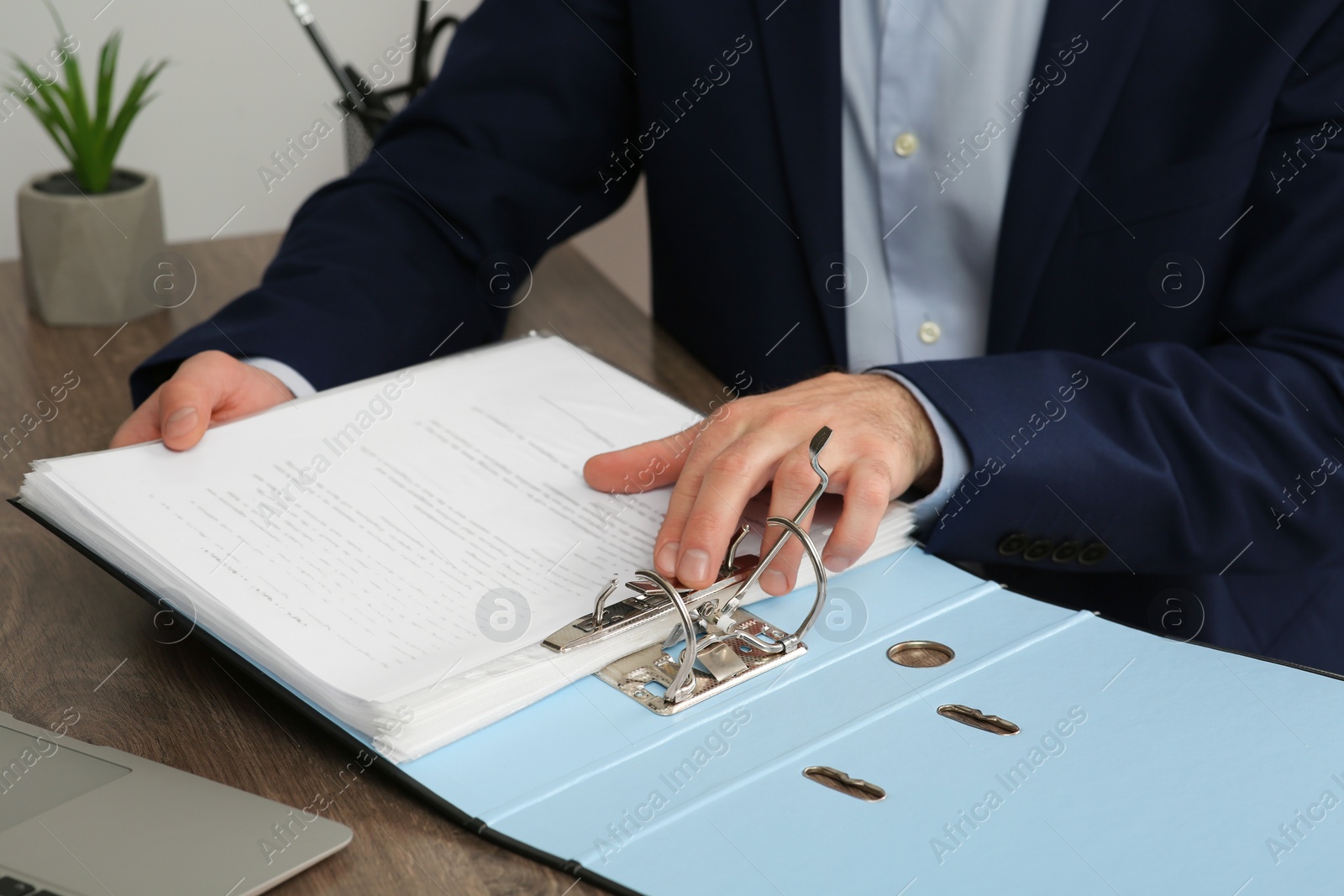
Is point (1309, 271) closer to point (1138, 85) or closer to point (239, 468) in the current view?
point (1138, 85)

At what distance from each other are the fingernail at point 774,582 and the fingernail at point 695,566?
0.04m

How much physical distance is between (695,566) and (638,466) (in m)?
0.14

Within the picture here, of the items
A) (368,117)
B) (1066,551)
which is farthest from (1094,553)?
(368,117)

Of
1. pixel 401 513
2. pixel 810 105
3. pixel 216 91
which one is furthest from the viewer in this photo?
pixel 216 91

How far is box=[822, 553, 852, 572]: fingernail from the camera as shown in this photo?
0.74 metres

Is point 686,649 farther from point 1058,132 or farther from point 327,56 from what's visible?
point 327,56

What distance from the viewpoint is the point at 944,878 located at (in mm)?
507

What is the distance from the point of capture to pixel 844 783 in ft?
1.86

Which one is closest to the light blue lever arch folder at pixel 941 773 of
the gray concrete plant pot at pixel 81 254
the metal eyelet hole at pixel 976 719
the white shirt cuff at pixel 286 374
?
the metal eyelet hole at pixel 976 719

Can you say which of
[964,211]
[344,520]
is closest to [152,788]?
[344,520]

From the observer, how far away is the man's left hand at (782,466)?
711mm

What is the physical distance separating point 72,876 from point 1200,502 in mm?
776

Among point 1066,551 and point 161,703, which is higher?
point 161,703

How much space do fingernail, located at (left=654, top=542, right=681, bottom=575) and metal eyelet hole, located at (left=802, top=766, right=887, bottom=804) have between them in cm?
17
